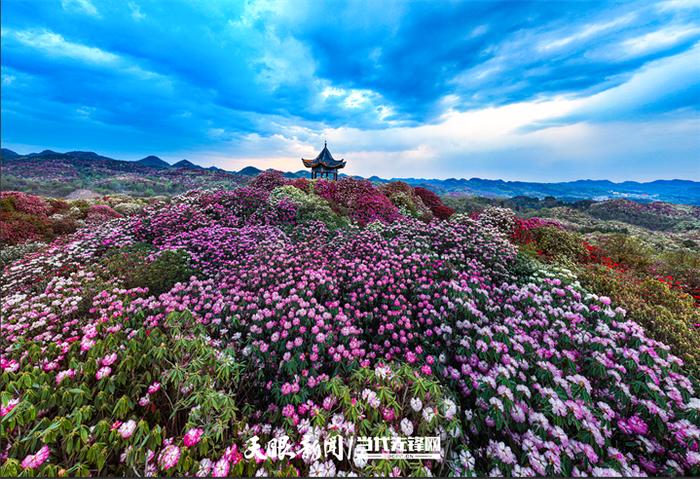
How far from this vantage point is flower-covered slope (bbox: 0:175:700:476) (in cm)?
173

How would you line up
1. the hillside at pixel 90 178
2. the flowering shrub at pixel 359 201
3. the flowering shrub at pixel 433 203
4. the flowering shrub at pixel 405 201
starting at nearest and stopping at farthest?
the flowering shrub at pixel 359 201
the flowering shrub at pixel 405 201
the flowering shrub at pixel 433 203
the hillside at pixel 90 178

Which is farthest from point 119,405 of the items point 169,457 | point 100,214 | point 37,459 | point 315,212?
point 100,214

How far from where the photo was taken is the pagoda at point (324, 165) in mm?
23263

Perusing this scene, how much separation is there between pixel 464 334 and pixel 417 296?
86 centimetres

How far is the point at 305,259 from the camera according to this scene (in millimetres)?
4949

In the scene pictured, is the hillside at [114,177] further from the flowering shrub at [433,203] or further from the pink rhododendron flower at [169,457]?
the pink rhododendron flower at [169,457]

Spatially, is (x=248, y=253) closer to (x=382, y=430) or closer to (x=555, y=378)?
(x=382, y=430)

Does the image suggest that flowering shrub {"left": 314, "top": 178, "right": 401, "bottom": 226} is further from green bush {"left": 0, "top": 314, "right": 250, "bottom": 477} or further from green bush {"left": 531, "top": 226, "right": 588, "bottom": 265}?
green bush {"left": 0, "top": 314, "right": 250, "bottom": 477}

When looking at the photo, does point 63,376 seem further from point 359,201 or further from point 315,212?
point 359,201

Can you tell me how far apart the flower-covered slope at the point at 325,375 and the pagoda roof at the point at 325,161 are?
19.7 metres

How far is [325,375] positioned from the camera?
2.44 m

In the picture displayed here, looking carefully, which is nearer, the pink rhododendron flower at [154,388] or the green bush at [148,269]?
the pink rhododendron flower at [154,388]

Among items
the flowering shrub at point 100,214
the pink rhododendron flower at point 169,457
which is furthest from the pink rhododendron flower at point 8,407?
the flowering shrub at point 100,214

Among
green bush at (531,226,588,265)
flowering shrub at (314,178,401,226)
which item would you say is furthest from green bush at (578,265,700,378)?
flowering shrub at (314,178,401,226)
